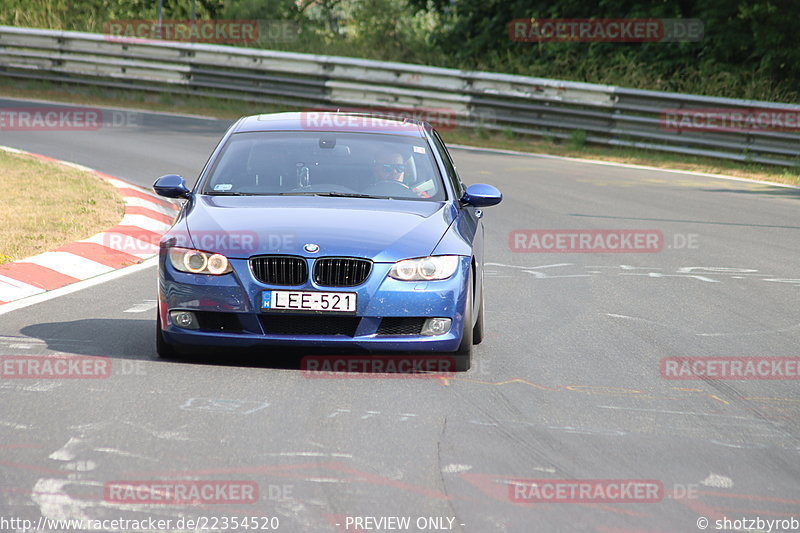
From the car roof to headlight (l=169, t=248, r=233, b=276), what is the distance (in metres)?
1.78

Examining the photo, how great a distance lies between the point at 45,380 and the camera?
6.38 metres

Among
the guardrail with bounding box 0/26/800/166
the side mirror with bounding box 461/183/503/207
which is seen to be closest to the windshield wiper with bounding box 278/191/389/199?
the side mirror with bounding box 461/183/503/207

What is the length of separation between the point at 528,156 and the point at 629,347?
14.2m

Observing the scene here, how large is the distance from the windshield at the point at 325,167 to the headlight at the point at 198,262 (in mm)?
983

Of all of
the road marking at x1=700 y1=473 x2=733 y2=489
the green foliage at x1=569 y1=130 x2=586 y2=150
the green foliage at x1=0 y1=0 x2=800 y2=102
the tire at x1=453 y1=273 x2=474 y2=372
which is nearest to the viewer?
the road marking at x1=700 y1=473 x2=733 y2=489

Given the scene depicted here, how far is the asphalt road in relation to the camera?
4.55 meters

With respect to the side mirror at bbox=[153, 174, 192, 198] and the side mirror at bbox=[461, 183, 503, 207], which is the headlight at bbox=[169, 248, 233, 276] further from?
the side mirror at bbox=[461, 183, 503, 207]

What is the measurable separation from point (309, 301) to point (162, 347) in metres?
0.99

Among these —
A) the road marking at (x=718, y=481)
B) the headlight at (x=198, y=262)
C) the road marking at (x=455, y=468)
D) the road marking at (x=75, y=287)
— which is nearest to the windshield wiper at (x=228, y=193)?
the headlight at (x=198, y=262)

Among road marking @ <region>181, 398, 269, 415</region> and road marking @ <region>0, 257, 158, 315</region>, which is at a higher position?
road marking @ <region>181, 398, 269, 415</region>

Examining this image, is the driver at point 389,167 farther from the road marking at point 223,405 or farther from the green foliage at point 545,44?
the green foliage at point 545,44

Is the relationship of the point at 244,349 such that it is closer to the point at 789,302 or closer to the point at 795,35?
the point at 789,302

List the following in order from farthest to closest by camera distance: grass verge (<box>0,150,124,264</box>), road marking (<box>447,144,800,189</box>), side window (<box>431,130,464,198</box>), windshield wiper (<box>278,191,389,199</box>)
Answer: road marking (<box>447,144,800,189</box>) → grass verge (<box>0,150,124,264</box>) → side window (<box>431,130,464,198</box>) → windshield wiper (<box>278,191,389,199</box>)

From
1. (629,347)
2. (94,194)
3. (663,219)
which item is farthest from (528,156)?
(629,347)
